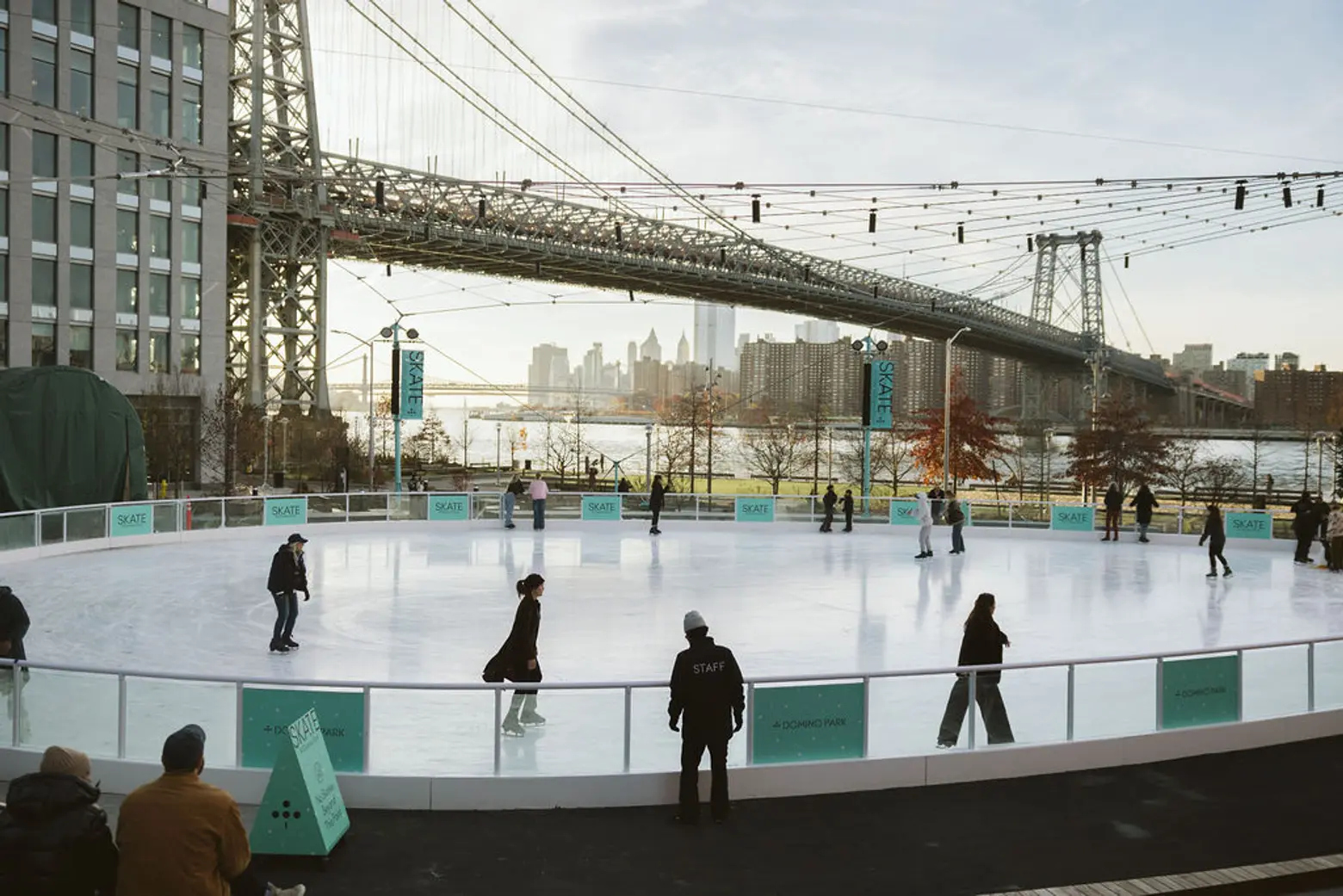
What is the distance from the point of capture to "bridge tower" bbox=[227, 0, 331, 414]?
2165 inches

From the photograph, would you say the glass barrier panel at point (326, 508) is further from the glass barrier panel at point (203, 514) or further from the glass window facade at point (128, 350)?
the glass window facade at point (128, 350)

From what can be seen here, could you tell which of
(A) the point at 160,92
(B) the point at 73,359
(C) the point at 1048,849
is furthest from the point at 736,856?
(A) the point at 160,92

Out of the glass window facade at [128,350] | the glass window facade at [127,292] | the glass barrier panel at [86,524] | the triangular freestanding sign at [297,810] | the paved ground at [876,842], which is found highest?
the glass window facade at [127,292]

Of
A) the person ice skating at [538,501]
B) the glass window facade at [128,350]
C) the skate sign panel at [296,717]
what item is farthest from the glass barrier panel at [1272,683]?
the glass window facade at [128,350]

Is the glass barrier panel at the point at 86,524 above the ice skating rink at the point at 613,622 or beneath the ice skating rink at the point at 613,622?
above

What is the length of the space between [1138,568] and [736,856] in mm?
18477

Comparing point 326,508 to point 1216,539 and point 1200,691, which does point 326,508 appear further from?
point 1200,691

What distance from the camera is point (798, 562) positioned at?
2356cm

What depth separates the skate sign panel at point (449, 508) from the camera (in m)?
29.8

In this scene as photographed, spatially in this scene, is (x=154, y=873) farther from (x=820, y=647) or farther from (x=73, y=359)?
(x=73, y=359)

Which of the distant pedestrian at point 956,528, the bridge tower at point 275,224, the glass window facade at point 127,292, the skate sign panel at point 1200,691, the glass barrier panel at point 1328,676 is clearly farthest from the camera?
the bridge tower at point 275,224

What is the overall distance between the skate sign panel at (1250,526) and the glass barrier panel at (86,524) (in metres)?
25.0

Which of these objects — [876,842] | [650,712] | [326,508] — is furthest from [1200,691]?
[326,508]

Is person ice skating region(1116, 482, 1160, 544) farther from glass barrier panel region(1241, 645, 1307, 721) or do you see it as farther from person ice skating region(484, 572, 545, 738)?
person ice skating region(484, 572, 545, 738)
